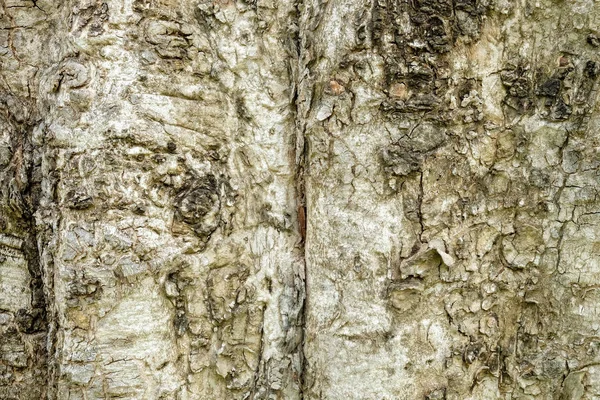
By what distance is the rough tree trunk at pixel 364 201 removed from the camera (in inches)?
57.4

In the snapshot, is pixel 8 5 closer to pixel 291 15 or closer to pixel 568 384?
pixel 291 15

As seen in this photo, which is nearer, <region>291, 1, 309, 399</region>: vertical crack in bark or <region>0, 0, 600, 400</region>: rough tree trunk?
<region>0, 0, 600, 400</region>: rough tree trunk

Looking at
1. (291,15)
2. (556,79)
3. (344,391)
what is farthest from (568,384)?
(291,15)

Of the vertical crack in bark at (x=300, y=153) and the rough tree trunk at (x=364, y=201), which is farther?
the vertical crack in bark at (x=300, y=153)

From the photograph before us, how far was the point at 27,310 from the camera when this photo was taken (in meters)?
1.67

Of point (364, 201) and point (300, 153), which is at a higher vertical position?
point (300, 153)

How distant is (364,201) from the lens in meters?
1.48

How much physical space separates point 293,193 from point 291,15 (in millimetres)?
508

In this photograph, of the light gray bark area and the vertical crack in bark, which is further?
the vertical crack in bark

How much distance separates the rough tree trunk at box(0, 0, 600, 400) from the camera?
146 centimetres

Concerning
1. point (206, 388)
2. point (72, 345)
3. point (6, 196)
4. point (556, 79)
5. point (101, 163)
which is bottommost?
point (206, 388)

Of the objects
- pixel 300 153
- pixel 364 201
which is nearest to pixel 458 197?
pixel 364 201

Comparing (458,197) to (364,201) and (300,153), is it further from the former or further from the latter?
(300,153)

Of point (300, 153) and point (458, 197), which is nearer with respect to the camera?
point (458, 197)
